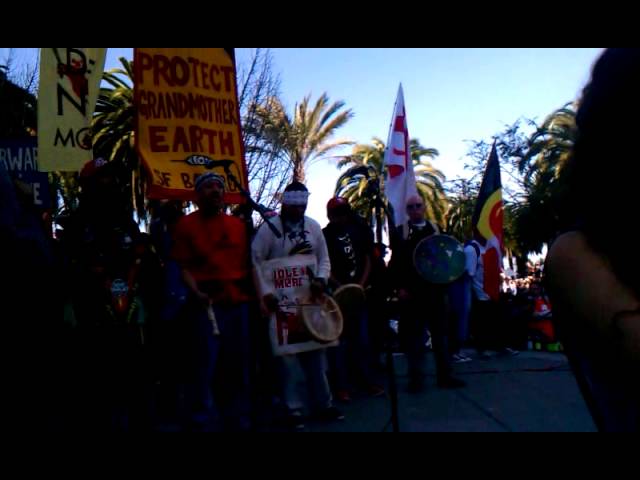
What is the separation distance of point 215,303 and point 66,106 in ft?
9.26

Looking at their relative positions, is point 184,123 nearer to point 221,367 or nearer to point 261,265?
point 261,265

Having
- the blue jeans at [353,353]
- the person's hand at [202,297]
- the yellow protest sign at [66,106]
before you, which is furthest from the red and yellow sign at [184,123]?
the blue jeans at [353,353]

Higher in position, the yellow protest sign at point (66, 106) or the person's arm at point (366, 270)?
the yellow protest sign at point (66, 106)

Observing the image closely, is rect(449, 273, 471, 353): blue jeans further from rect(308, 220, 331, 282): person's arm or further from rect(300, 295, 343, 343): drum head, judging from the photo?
rect(300, 295, 343, 343): drum head

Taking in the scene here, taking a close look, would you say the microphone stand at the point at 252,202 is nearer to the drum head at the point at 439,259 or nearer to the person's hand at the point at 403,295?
the drum head at the point at 439,259

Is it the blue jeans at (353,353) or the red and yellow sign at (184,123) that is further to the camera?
the blue jeans at (353,353)

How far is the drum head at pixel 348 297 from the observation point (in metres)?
5.43

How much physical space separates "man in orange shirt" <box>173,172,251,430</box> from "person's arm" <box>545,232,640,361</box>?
155 inches

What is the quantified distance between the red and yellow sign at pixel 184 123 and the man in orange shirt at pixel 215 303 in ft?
1.87

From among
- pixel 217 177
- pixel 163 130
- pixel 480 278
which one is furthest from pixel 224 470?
pixel 480 278

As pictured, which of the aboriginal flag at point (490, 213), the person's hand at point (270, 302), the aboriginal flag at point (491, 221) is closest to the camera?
the person's hand at point (270, 302)

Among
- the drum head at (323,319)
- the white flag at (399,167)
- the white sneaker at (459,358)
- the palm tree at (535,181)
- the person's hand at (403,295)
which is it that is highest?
the palm tree at (535,181)

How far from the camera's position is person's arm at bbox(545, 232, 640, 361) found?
3.18ft

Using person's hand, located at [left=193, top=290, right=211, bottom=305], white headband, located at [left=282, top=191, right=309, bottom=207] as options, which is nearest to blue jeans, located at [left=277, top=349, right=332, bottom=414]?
person's hand, located at [left=193, top=290, right=211, bottom=305]
